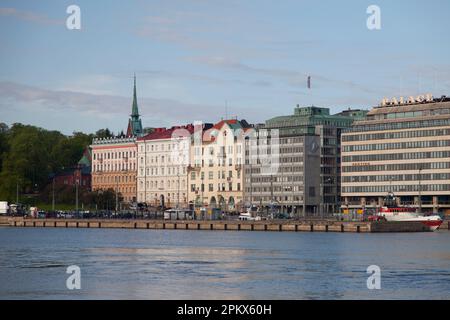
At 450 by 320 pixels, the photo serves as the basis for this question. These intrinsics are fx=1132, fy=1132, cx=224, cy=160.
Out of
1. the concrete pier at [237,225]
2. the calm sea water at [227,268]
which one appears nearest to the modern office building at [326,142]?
the concrete pier at [237,225]

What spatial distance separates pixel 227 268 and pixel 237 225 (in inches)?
3043

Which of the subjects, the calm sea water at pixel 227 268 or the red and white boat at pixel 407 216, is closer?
the calm sea water at pixel 227 268

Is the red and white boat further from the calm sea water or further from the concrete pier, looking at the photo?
the calm sea water

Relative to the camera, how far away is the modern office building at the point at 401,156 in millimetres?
168875

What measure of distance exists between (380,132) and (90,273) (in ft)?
363

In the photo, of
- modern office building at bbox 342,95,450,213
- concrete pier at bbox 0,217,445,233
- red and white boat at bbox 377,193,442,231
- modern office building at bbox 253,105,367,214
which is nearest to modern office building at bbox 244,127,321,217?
modern office building at bbox 253,105,367,214

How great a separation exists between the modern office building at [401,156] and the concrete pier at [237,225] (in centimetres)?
2363

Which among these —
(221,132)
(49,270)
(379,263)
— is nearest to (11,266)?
(49,270)

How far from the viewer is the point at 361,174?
18038 cm

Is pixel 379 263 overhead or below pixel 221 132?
below
